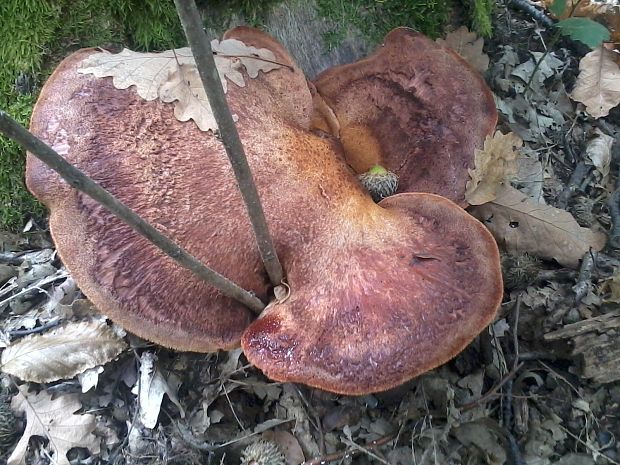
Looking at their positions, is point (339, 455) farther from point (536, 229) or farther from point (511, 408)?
point (536, 229)

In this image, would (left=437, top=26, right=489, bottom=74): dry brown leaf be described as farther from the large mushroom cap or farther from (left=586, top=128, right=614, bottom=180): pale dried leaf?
the large mushroom cap

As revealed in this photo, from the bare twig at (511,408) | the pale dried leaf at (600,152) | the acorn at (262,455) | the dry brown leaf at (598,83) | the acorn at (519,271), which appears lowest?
the bare twig at (511,408)

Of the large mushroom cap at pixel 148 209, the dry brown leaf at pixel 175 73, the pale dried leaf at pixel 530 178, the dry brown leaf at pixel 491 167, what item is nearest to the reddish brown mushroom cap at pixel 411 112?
the dry brown leaf at pixel 491 167

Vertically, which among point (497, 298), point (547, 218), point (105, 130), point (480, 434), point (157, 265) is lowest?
point (480, 434)

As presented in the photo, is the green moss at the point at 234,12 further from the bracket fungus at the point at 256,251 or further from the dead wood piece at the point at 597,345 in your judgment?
the dead wood piece at the point at 597,345

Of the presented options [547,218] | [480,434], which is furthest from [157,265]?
[547,218]

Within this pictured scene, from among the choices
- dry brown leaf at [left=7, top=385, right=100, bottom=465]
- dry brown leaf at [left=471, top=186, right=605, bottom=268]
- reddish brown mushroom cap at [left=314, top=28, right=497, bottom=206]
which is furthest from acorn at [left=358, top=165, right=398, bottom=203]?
dry brown leaf at [left=7, top=385, right=100, bottom=465]

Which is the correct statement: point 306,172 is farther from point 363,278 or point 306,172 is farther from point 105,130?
point 105,130
